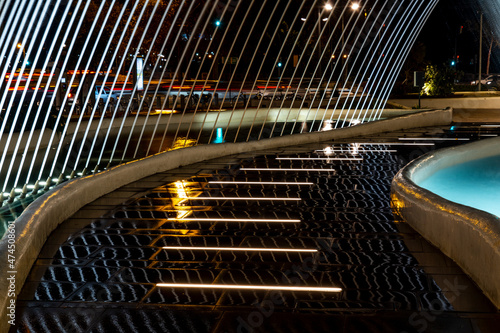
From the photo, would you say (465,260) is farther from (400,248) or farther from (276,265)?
(276,265)

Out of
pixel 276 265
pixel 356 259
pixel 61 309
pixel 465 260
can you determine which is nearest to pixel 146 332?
pixel 61 309

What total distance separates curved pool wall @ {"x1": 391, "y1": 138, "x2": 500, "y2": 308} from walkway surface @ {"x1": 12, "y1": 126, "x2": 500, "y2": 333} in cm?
12

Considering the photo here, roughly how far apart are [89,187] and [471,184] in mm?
6973

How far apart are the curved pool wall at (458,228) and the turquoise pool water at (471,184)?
1969 mm

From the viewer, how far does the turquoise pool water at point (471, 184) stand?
11078mm

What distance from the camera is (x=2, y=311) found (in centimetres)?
491

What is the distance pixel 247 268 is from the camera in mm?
6375

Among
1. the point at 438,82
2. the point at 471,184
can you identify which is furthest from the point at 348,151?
the point at 438,82

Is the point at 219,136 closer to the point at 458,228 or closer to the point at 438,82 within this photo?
the point at 458,228

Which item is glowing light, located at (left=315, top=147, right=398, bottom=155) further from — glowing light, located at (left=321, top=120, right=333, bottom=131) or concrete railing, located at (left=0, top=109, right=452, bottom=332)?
glowing light, located at (left=321, top=120, right=333, bottom=131)

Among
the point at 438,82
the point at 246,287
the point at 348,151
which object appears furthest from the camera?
the point at 438,82

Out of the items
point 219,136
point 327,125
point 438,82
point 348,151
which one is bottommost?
point 327,125

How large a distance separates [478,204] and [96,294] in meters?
7.36

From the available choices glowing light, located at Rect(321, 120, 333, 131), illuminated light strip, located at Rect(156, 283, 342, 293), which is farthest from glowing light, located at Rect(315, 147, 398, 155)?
illuminated light strip, located at Rect(156, 283, 342, 293)
